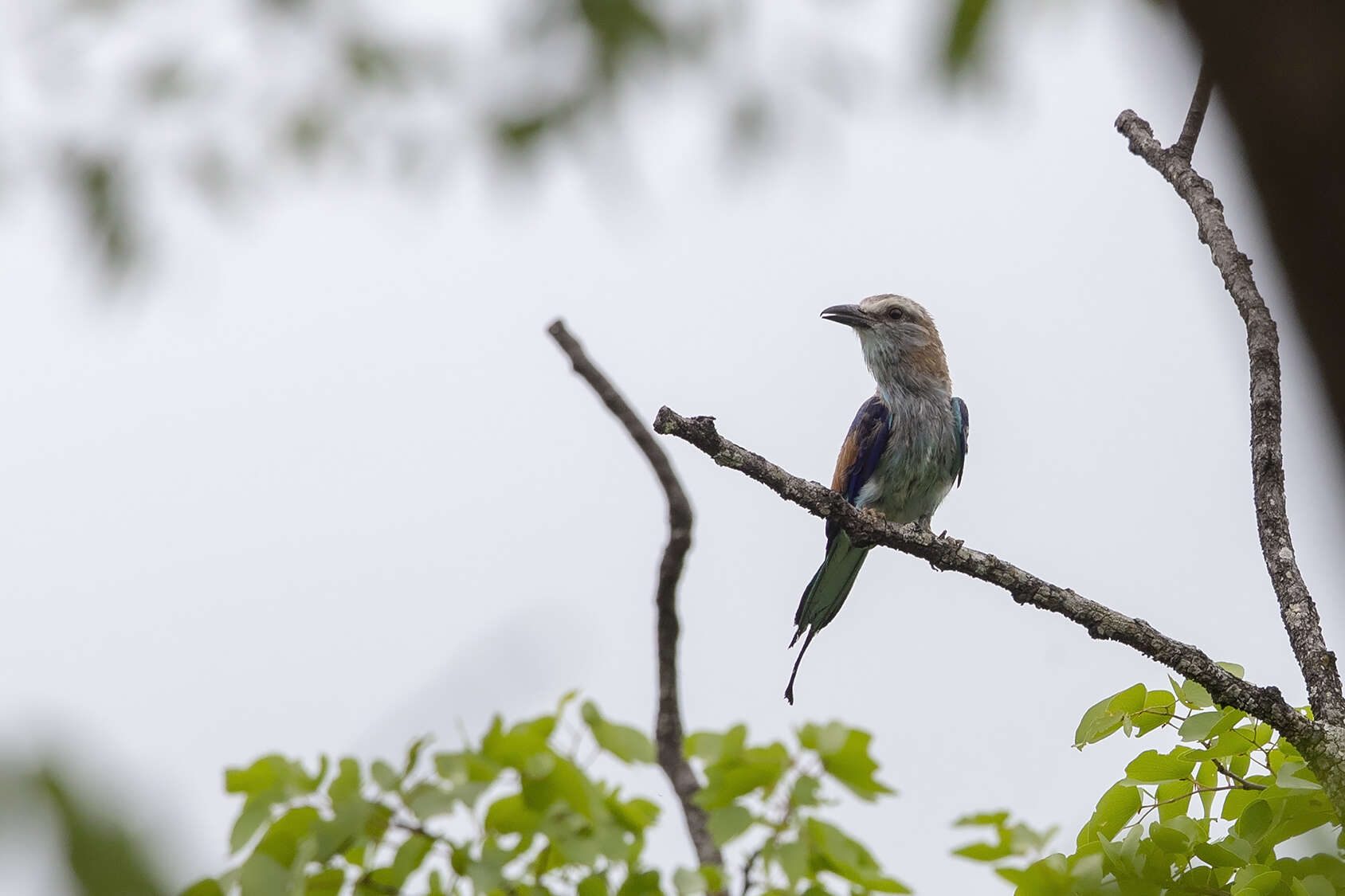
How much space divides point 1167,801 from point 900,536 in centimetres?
145

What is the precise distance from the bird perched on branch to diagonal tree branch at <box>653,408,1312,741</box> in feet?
9.68

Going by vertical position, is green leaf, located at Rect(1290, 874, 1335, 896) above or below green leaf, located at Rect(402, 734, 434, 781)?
below

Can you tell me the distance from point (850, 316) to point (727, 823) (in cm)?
659

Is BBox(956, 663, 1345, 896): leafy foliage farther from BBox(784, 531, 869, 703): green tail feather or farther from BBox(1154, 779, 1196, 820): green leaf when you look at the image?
BBox(784, 531, 869, 703): green tail feather

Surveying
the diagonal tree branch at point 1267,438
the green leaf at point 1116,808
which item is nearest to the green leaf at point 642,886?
the green leaf at point 1116,808

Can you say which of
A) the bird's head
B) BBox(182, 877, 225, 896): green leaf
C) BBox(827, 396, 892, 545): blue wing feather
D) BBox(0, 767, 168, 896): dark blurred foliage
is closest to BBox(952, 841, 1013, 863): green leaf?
BBox(182, 877, 225, 896): green leaf

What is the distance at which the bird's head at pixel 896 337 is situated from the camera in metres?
8.34

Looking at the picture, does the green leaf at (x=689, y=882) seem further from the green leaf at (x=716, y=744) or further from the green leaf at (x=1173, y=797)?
the green leaf at (x=1173, y=797)

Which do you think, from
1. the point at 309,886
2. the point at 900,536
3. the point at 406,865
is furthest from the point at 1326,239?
the point at 900,536

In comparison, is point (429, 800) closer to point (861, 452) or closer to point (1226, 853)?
point (1226, 853)

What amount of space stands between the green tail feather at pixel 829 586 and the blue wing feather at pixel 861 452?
0.51 metres

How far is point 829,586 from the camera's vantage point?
24.1ft

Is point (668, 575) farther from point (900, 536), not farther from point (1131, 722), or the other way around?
point (900, 536)

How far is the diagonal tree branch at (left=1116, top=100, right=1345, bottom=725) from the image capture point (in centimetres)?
320
